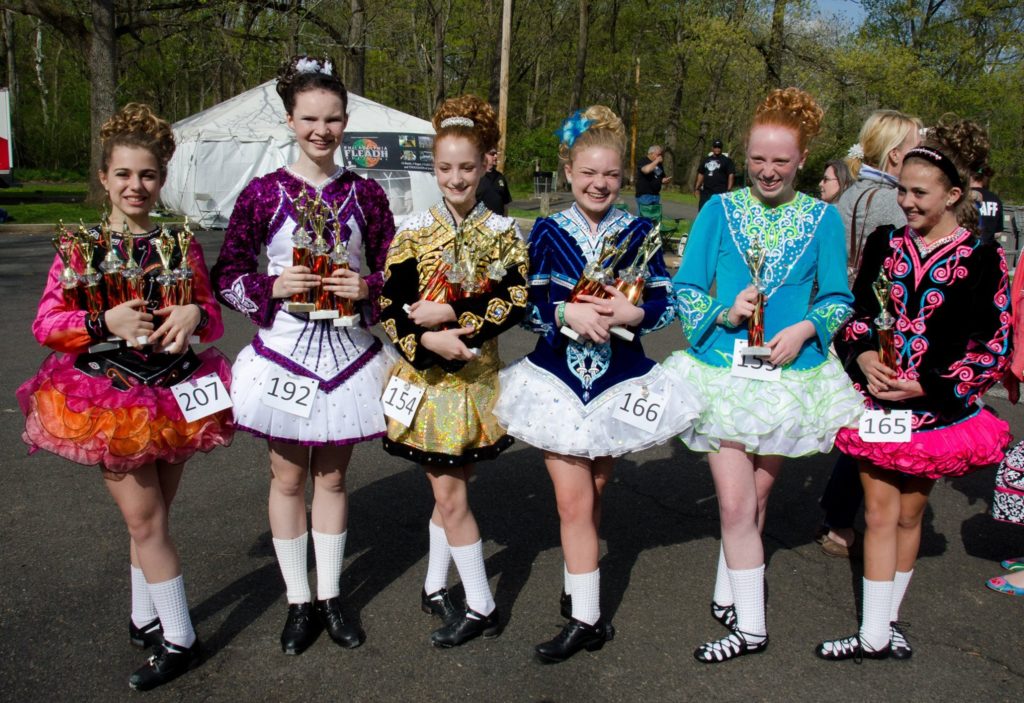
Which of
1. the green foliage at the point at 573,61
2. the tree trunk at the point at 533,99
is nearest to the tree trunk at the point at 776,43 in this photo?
the green foliage at the point at 573,61

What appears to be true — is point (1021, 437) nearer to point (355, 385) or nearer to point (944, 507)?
point (944, 507)

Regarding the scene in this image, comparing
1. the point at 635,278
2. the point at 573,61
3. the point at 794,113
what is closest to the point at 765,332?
the point at 635,278

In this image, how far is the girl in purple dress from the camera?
2.94m

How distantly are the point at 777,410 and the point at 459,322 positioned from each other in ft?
3.82

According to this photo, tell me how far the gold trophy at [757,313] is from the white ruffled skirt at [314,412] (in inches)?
53.7

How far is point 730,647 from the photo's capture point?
3.14m

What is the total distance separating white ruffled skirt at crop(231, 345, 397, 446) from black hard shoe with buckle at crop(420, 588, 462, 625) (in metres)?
0.79

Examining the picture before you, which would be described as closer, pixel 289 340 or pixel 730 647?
pixel 289 340

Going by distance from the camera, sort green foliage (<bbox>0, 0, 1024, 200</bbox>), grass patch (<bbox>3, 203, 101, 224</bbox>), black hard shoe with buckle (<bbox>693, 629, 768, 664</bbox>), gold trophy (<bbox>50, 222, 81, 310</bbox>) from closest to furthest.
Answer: gold trophy (<bbox>50, 222, 81, 310</bbox>) < black hard shoe with buckle (<bbox>693, 629, 768, 664</bbox>) < grass patch (<bbox>3, 203, 101, 224</bbox>) < green foliage (<bbox>0, 0, 1024, 200</bbox>)

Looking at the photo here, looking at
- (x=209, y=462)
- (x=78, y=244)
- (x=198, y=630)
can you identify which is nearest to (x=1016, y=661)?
(x=198, y=630)

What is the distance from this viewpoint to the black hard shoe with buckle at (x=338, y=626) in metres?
3.15

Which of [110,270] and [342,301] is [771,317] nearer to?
[342,301]

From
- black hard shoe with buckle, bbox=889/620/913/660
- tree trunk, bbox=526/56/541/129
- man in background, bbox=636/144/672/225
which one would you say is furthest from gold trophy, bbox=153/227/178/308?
tree trunk, bbox=526/56/541/129

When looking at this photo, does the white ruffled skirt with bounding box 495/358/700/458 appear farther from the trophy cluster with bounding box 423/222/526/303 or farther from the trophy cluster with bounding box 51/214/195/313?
the trophy cluster with bounding box 51/214/195/313
